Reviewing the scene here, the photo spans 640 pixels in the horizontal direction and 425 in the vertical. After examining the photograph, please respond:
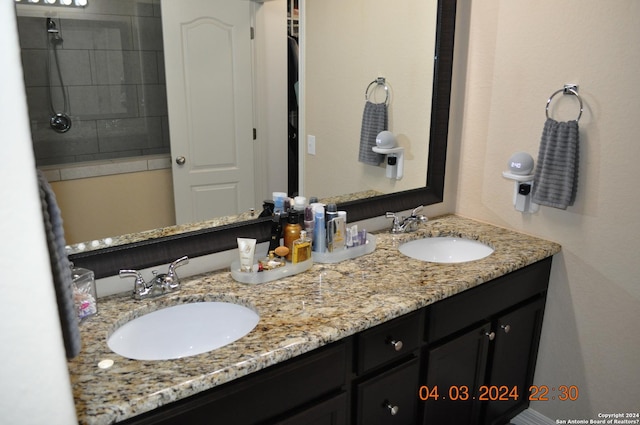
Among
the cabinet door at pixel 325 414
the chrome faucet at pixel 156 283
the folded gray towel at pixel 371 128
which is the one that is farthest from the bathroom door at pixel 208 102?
the cabinet door at pixel 325 414

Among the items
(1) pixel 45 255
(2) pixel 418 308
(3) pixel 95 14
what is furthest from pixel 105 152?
(2) pixel 418 308

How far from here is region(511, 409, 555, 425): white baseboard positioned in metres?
2.12

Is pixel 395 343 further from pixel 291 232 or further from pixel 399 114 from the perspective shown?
pixel 399 114

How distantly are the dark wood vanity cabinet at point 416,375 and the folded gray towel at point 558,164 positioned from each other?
0.28 m


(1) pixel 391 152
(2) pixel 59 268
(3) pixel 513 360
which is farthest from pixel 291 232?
(3) pixel 513 360

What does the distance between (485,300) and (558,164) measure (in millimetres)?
571

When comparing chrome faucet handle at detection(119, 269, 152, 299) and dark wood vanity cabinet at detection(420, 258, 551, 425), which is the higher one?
chrome faucet handle at detection(119, 269, 152, 299)

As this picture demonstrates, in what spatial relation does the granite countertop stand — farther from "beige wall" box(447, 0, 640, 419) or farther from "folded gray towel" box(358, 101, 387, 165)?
"folded gray towel" box(358, 101, 387, 165)

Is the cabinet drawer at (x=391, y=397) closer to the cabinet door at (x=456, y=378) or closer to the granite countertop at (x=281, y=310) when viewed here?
the cabinet door at (x=456, y=378)

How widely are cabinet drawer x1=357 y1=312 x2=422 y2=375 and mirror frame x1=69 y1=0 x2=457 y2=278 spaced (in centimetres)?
54

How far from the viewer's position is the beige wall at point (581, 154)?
1725mm

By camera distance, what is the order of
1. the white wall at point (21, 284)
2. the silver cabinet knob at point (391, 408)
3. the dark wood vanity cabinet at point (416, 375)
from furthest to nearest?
the silver cabinet knob at point (391, 408) < the dark wood vanity cabinet at point (416, 375) < the white wall at point (21, 284)

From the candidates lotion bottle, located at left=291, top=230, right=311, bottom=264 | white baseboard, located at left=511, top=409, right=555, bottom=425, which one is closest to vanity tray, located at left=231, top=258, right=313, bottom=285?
lotion bottle, located at left=291, top=230, right=311, bottom=264

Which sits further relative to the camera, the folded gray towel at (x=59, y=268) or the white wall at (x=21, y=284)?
the folded gray towel at (x=59, y=268)
